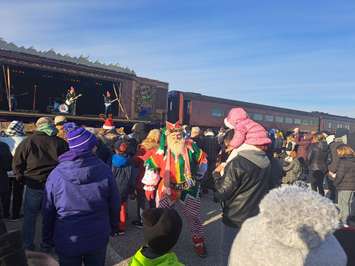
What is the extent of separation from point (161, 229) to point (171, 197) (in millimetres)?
2844

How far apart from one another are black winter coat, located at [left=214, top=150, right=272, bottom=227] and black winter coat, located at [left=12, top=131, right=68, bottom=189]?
2.23 metres

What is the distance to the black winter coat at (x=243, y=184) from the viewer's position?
3.66 meters

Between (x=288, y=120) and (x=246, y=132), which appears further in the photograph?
(x=288, y=120)

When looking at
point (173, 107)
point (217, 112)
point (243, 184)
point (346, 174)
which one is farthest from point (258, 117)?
→ point (243, 184)

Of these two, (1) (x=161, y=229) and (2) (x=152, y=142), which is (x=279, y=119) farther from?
(1) (x=161, y=229)

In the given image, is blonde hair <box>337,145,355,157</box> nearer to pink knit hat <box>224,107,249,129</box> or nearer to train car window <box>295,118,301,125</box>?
pink knit hat <box>224,107,249,129</box>

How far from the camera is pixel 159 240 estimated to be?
7.95 ft

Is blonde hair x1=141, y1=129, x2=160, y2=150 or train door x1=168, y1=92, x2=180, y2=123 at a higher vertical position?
train door x1=168, y1=92, x2=180, y2=123

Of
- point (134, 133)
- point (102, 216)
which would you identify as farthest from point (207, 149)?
point (102, 216)

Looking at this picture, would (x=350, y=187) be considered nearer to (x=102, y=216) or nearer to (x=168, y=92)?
(x=102, y=216)

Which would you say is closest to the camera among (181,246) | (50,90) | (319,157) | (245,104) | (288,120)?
(181,246)

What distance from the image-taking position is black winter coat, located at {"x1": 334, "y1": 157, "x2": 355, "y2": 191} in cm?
680

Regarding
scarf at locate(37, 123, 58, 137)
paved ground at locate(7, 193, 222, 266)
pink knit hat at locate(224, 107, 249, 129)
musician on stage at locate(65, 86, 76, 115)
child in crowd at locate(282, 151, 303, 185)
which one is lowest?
paved ground at locate(7, 193, 222, 266)

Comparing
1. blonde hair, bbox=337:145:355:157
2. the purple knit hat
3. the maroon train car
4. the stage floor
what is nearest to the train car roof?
the maroon train car
